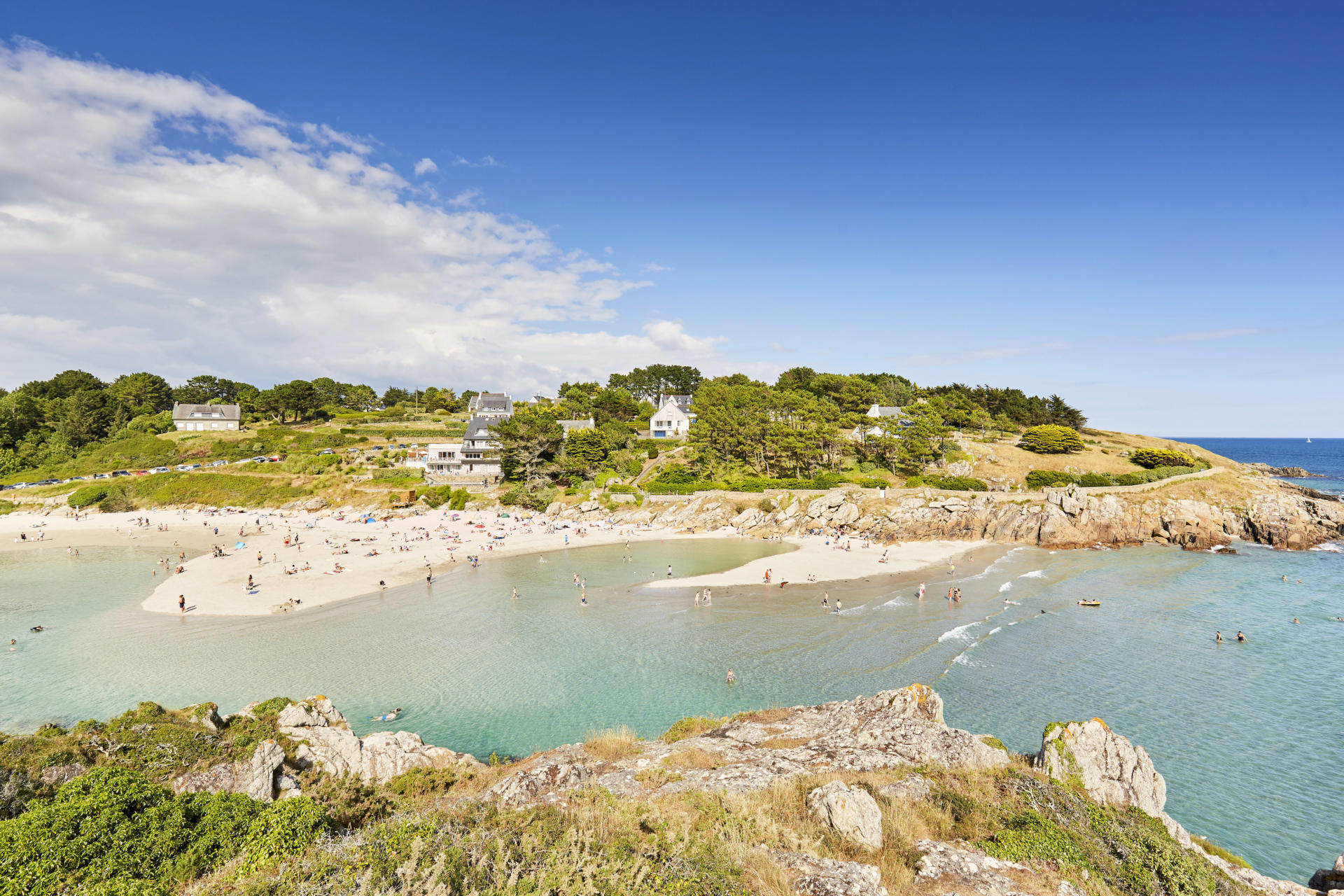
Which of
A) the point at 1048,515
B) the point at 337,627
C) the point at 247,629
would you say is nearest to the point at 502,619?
the point at 337,627

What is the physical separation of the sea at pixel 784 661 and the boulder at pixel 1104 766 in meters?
5.31

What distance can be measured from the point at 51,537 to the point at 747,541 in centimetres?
7491

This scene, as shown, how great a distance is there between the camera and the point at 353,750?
16281mm

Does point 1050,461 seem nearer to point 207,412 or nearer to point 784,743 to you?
point 784,743

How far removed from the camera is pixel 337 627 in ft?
110

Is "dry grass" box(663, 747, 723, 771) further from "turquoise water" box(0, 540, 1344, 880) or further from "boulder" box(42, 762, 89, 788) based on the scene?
"boulder" box(42, 762, 89, 788)

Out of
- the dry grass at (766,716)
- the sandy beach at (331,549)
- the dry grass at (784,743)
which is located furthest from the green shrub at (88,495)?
the dry grass at (784,743)

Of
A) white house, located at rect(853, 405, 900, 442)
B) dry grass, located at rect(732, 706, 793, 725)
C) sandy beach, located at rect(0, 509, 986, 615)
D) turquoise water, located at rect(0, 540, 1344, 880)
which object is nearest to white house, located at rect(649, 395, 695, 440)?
→ white house, located at rect(853, 405, 900, 442)

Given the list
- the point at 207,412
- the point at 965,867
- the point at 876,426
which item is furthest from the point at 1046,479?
the point at 207,412

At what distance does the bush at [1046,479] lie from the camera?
66.6 meters

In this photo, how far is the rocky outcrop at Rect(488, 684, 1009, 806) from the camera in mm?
14383

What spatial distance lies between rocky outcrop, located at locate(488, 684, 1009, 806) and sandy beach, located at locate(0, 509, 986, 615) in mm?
24471

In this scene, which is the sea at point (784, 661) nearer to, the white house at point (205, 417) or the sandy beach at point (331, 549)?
the sandy beach at point (331, 549)

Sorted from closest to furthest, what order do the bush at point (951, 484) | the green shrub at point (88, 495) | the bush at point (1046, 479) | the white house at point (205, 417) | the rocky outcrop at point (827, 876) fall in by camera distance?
the rocky outcrop at point (827, 876) → the bush at point (951, 484) → the bush at point (1046, 479) → the green shrub at point (88, 495) → the white house at point (205, 417)
